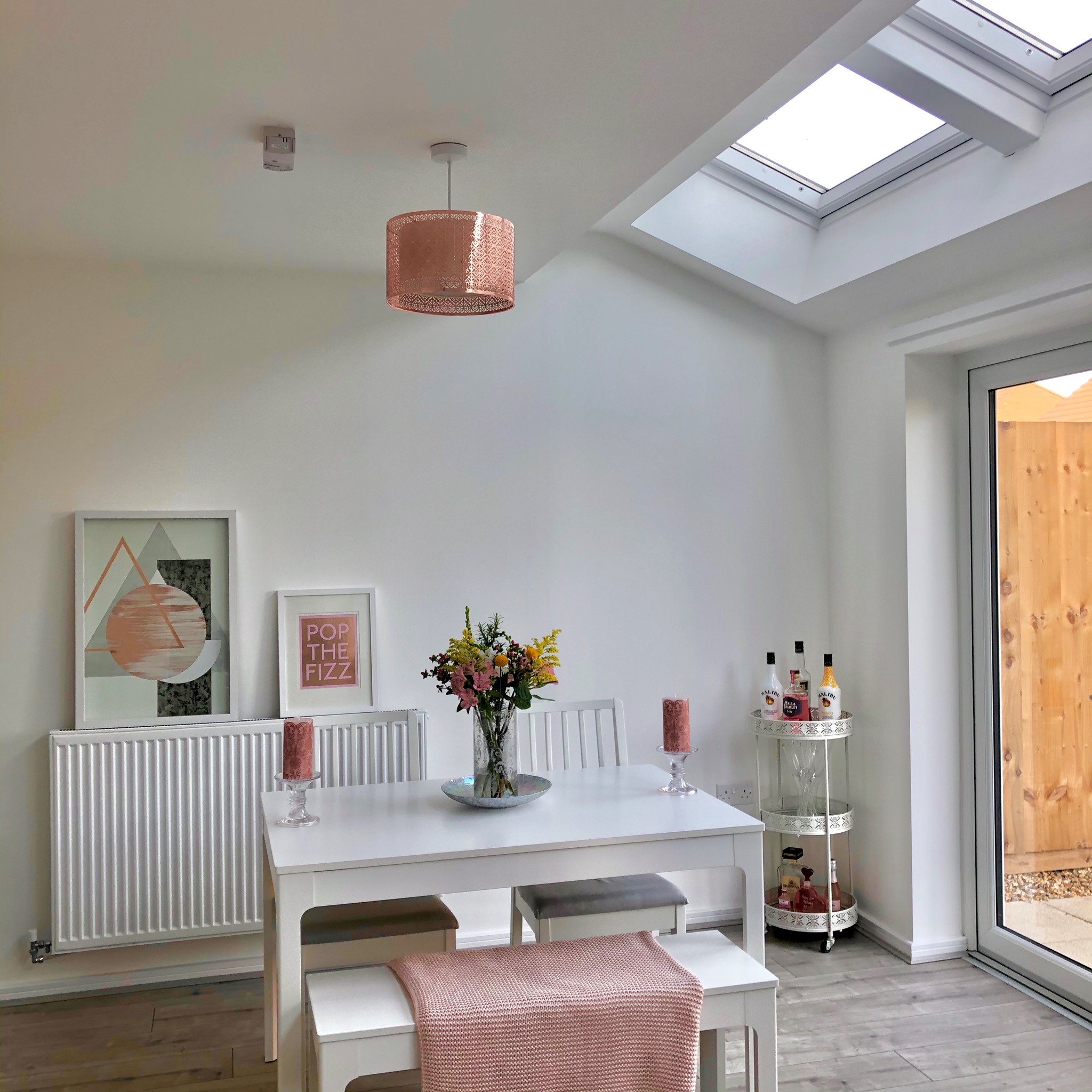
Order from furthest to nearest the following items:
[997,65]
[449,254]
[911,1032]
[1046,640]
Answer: [1046,640], [911,1032], [997,65], [449,254]

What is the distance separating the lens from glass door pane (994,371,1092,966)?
305 centimetres

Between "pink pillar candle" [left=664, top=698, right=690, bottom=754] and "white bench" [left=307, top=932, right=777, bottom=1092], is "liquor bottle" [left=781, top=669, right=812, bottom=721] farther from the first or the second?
"white bench" [left=307, top=932, right=777, bottom=1092]

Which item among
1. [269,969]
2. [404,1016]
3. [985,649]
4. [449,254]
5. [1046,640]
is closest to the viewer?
[404,1016]

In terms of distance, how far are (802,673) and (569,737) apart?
997mm

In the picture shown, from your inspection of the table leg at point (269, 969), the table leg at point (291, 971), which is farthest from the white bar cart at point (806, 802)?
the table leg at point (291, 971)

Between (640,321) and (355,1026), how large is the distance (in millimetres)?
2669

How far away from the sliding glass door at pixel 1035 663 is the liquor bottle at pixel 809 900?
0.53 metres

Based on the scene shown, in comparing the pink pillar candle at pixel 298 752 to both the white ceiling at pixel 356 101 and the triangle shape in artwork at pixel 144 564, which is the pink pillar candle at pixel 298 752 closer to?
the triangle shape in artwork at pixel 144 564

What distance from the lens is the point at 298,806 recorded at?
8.24 ft

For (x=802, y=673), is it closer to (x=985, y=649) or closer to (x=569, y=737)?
(x=985, y=649)

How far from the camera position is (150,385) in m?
3.37

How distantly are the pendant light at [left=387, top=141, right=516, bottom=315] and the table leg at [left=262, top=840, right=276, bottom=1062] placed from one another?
5.12 feet

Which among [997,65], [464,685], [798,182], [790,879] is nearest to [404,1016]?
[464,685]

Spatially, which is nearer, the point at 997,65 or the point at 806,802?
the point at 997,65
